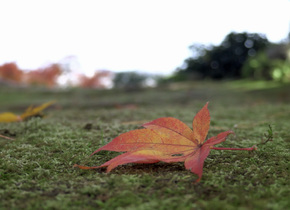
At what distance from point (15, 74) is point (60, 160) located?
17192 millimetres

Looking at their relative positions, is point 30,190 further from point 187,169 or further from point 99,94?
point 99,94

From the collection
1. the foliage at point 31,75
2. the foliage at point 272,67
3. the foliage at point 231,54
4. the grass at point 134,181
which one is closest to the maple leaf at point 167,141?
the grass at point 134,181

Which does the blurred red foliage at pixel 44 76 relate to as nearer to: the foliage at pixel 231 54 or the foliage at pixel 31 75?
the foliage at pixel 31 75

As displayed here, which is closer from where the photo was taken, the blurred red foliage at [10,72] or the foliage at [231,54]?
the foliage at [231,54]

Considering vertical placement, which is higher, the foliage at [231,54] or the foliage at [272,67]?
the foliage at [231,54]

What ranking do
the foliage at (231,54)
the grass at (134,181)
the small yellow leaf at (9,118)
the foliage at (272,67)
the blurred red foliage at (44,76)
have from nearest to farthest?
the grass at (134,181) → the small yellow leaf at (9,118) → the foliage at (272,67) → the foliage at (231,54) → the blurred red foliage at (44,76)

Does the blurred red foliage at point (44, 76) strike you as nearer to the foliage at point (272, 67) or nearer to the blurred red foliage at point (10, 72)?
the blurred red foliage at point (10, 72)

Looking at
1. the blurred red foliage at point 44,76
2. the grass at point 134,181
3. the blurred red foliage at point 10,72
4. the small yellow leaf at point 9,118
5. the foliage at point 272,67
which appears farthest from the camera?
the blurred red foliage at point 44,76

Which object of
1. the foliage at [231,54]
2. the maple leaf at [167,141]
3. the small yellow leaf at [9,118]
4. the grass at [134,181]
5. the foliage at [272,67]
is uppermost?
the foliage at [231,54]

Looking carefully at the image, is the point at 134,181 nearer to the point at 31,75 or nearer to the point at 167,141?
the point at 167,141

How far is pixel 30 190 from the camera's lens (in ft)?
1.90

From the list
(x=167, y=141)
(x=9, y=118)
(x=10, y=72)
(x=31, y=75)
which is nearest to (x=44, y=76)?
(x=31, y=75)

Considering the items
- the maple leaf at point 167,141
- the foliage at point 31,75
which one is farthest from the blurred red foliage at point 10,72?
the maple leaf at point 167,141

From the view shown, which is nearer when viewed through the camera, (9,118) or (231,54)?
(9,118)
